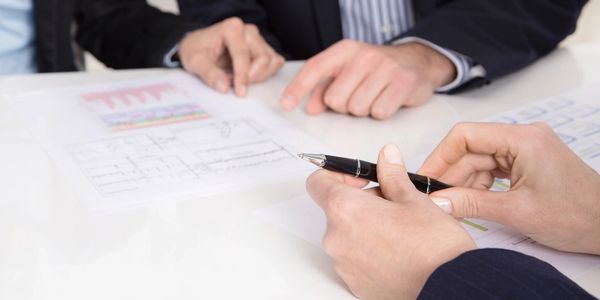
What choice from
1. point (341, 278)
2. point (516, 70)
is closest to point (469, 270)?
point (341, 278)

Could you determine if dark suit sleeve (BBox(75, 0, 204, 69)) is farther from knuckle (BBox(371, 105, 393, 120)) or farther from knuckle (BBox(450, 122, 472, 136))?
knuckle (BBox(450, 122, 472, 136))

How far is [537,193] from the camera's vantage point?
0.63 meters

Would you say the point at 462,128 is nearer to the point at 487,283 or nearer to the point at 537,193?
the point at 537,193

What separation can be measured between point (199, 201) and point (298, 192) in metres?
0.10

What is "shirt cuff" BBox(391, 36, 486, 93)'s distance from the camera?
43.3 inches

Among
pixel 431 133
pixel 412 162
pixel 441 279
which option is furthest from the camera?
pixel 431 133

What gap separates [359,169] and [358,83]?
39 centimetres

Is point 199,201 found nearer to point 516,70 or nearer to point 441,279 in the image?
point 441,279

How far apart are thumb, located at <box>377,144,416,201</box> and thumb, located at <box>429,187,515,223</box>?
3 centimetres

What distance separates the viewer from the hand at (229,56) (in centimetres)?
111

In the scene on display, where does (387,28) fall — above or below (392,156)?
below

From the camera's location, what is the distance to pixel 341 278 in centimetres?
60

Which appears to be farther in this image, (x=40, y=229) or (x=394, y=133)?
(x=394, y=133)

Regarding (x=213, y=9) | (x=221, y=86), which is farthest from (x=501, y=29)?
(x=213, y=9)
